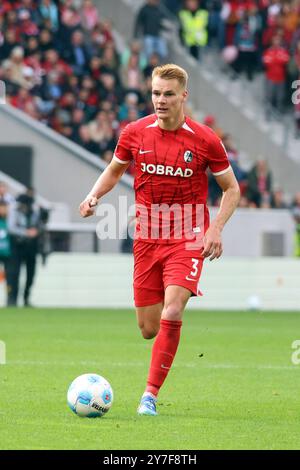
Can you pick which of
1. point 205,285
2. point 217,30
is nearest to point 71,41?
point 217,30

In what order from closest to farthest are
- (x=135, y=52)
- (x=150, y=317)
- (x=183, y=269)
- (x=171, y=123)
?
1. (x=183, y=269)
2. (x=171, y=123)
3. (x=150, y=317)
4. (x=135, y=52)

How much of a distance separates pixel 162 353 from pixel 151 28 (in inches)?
761

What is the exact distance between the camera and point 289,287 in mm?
23609

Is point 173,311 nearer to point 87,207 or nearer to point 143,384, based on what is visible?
point 87,207

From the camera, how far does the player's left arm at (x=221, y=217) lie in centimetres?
953

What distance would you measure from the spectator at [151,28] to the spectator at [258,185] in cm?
420

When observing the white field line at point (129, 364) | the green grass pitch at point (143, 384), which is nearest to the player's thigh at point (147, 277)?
the green grass pitch at point (143, 384)

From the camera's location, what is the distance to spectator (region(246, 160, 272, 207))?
2538 cm

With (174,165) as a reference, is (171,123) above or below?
above

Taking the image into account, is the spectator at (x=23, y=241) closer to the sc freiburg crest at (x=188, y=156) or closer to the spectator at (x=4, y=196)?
the spectator at (x=4, y=196)

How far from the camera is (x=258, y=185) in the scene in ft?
83.7

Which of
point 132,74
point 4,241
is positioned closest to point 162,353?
point 4,241

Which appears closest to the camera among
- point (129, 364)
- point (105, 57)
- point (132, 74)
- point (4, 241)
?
point (129, 364)

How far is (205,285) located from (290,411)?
13.6m
